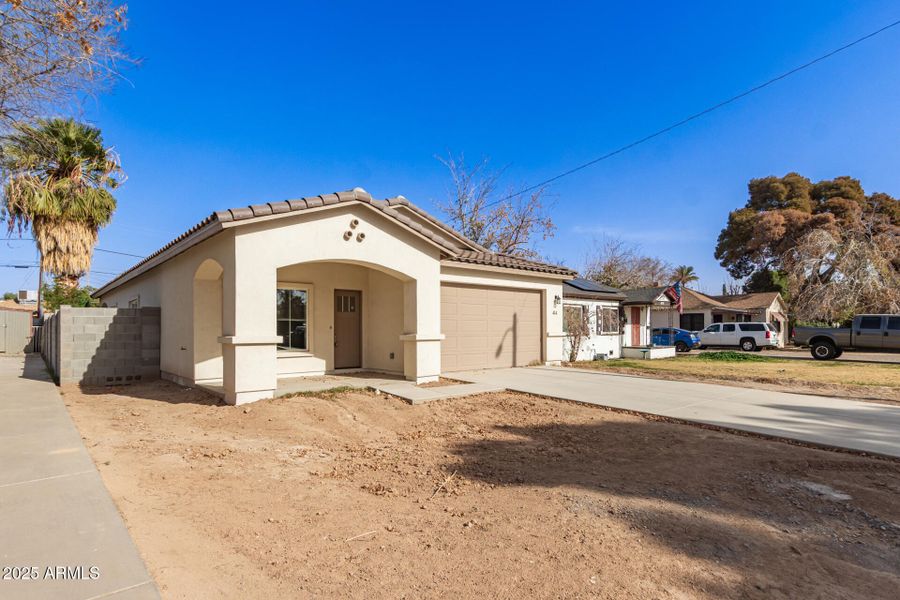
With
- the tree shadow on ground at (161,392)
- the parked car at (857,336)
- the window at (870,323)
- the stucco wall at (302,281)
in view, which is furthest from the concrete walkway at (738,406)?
the window at (870,323)

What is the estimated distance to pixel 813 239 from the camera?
32.8 metres

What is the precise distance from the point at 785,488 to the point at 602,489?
5.86ft

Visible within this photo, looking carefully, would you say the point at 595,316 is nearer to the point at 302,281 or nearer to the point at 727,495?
the point at 302,281

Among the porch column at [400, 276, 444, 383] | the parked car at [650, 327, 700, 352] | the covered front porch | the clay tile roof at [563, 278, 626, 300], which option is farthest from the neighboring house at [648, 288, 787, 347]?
the porch column at [400, 276, 444, 383]

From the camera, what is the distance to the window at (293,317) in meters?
10.8

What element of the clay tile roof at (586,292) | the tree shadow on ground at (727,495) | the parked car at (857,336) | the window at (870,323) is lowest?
the tree shadow on ground at (727,495)

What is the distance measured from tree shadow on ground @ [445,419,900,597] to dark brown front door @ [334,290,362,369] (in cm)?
598

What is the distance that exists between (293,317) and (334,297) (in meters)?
1.11

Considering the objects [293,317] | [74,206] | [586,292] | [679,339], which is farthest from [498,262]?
[679,339]

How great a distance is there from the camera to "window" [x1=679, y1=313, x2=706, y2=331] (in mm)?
38688

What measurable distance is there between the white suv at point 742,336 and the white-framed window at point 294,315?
88.1ft

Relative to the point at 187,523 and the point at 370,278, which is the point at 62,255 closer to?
the point at 370,278

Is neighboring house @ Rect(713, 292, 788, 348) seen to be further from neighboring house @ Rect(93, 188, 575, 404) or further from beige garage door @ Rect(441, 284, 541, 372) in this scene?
beige garage door @ Rect(441, 284, 541, 372)

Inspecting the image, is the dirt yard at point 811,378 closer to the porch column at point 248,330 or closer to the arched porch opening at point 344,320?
the arched porch opening at point 344,320
